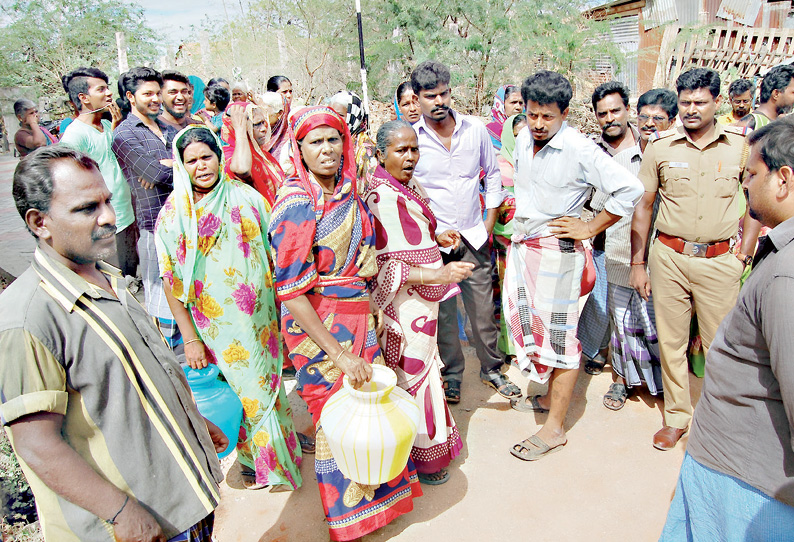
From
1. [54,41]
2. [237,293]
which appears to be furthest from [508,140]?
[54,41]

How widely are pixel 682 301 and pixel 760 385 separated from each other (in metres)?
1.71

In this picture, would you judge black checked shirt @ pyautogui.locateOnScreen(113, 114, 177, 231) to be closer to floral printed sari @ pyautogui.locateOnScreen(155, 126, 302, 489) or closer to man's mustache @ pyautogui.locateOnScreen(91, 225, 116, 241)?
floral printed sari @ pyautogui.locateOnScreen(155, 126, 302, 489)

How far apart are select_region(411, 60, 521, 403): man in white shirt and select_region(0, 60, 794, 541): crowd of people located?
16 millimetres

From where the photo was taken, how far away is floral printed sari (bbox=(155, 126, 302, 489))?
267cm

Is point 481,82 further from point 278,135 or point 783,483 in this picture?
point 783,483

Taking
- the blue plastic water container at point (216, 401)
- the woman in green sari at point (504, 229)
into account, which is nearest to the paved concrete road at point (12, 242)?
the blue plastic water container at point (216, 401)

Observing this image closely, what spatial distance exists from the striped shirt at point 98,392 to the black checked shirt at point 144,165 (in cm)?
233

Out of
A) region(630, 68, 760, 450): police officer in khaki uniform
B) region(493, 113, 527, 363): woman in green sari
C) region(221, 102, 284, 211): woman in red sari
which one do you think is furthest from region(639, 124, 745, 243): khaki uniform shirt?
region(221, 102, 284, 211): woman in red sari

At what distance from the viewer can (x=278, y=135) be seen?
4555 mm

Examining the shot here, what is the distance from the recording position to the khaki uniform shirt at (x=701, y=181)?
9.83 ft

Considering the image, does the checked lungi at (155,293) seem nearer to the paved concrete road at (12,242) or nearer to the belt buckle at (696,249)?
the paved concrete road at (12,242)

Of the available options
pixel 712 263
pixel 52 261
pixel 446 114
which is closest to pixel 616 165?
pixel 712 263

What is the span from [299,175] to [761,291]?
68.8 inches

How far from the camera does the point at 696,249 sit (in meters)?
3.05
